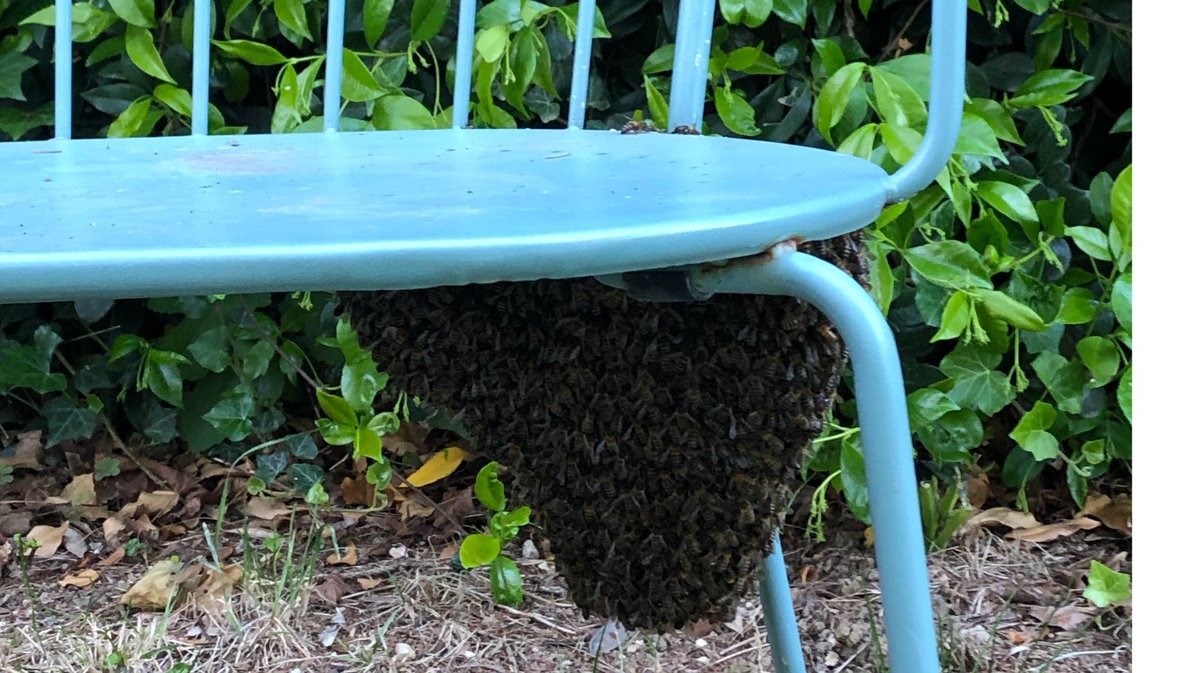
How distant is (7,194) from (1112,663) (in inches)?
40.5

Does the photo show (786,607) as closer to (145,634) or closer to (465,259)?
(465,259)

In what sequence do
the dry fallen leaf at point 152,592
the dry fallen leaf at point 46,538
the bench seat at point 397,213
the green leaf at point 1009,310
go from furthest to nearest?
the dry fallen leaf at point 46,538, the dry fallen leaf at point 152,592, the green leaf at point 1009,310, the bench seat at point 397,213

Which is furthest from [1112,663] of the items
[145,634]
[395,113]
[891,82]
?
[145,634]

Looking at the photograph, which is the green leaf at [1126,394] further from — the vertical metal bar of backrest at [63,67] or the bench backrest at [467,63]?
the vertical metal bar of backrest at [63,67]

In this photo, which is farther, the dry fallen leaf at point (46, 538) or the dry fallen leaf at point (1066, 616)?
A: the dry fallen leaf at point (46, 538)

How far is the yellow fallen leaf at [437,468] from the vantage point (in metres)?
1.29

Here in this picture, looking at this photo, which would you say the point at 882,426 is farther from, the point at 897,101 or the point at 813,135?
the point at 813,135

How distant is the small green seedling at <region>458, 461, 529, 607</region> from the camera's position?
1051 millimetres

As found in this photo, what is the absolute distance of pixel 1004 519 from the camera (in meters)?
1.23

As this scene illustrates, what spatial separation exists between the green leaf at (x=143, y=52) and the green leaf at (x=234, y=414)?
1.29ft

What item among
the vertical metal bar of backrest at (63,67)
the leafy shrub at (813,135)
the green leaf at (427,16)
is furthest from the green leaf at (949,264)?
the vertical metal bar of backrest at (63,67)

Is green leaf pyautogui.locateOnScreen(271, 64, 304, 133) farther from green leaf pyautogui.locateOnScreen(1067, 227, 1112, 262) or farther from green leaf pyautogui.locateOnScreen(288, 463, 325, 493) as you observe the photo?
green leaf pyautogui.locateOnScreen(1067, 227, 1112, 262)

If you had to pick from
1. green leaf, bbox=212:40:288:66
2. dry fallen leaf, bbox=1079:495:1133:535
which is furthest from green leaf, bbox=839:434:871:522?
green leaf, bbox=212:40:288:66

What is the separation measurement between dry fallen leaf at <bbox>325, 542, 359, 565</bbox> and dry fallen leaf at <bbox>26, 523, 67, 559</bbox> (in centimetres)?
33
